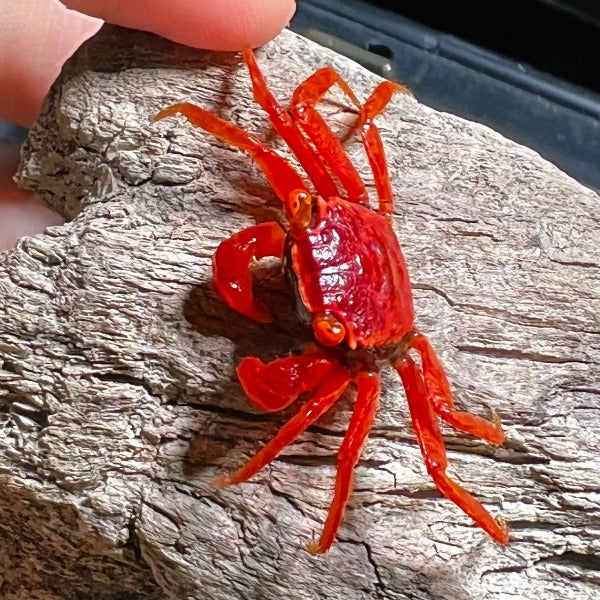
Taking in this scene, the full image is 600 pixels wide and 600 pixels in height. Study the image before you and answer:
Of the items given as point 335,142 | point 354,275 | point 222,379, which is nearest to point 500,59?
point 335,142

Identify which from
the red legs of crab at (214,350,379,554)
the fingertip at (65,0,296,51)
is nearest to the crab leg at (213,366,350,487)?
the red legs of crab at (214,350,379,554)

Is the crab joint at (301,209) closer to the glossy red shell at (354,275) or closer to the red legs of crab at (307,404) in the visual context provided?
the glossy red shell at (354,275)

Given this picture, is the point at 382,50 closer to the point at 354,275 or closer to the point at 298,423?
the point at 354,275

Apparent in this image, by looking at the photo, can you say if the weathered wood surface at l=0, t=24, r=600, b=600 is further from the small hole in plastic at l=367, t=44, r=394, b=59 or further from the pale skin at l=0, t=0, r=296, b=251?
the small hole in plastic at l=367, t=44, r=394, b=59

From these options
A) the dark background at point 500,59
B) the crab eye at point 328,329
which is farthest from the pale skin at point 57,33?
the dark background at point 500,59

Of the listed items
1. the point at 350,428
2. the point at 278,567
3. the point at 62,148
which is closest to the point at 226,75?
the point at 62,148

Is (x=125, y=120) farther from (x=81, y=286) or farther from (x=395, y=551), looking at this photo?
(x=395, y=551)

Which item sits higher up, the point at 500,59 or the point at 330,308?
the point at 500,59
